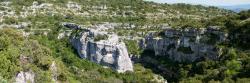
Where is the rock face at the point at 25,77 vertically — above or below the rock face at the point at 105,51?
above

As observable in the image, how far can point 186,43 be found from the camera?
4488 inches

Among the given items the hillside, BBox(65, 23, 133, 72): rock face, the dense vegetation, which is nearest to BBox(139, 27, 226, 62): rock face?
the hillside

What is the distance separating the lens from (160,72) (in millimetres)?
111875

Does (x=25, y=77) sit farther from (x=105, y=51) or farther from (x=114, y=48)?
(x=114, y=48)

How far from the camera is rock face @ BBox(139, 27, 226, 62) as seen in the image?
105812 millimetres

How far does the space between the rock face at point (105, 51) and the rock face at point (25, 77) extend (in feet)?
145

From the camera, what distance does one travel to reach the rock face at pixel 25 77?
198ft

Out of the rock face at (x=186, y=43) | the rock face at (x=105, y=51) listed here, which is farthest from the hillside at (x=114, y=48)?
the rock face at (x=186, y=43)

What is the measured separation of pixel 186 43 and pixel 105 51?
54.6 ft

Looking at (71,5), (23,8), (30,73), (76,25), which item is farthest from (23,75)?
(71,5)

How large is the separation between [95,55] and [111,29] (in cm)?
2237

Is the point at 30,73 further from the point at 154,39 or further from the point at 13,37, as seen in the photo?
the point at 154,39

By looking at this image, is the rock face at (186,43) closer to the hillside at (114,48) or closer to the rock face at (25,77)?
the hillside at (114,48)

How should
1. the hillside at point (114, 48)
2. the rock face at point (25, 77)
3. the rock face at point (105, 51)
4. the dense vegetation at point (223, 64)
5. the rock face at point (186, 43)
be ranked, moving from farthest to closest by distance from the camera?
the rock face at point (105, 51) < the rock face at point (186, 43) < the dense vegetation at point (223, 64) < the hillside at point (114, 48) < the rock face at point (25, 77)
